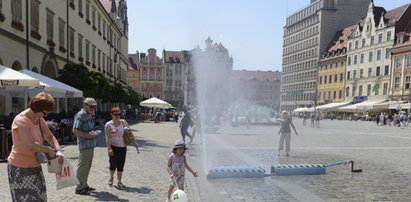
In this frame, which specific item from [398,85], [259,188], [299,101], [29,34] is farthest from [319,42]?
[259,188]

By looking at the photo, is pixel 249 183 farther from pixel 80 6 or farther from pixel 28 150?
pixel 80 6

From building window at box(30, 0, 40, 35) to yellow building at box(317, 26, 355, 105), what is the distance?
Result: 225 ft

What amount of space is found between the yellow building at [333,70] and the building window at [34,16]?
68.7 m

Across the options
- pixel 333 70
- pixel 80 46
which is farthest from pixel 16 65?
pixel 333 70

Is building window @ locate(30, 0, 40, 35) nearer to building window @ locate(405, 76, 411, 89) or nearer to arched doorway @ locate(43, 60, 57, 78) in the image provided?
arched doorway @ locate(43, 60, 57, 78)

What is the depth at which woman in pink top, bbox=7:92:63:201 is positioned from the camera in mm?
3812

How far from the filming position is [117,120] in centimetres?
702

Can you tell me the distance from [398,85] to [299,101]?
41042 mm

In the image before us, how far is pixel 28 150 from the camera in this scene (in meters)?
3.88

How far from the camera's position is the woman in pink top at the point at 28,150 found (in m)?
3.81

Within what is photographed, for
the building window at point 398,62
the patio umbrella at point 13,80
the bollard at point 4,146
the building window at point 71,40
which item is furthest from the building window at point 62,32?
the building window at point 398,62

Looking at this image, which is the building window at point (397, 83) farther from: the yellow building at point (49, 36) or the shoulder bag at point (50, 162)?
the shoulder bag at point (50, 162)

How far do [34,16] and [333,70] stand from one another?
7286 cm

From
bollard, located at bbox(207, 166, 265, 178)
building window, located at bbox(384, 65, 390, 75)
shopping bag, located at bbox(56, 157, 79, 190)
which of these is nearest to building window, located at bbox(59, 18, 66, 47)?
bollard, located at bbox(207, 166, 265, 178)
